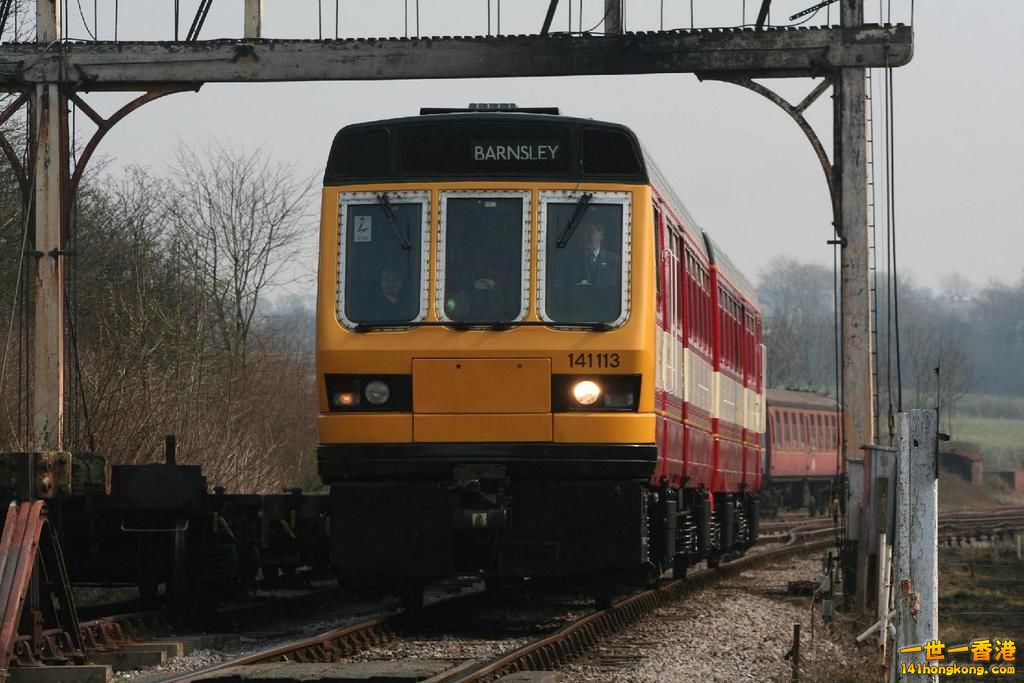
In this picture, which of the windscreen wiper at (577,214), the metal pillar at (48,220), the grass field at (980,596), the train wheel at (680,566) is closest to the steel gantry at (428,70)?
the metal pillar at (48,220)

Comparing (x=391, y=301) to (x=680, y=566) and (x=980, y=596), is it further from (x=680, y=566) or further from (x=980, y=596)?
(x=980, y=596)

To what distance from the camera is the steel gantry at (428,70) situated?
1641 centimetres

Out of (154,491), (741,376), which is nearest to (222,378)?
(741,376)

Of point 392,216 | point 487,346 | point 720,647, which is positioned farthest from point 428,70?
point 720,647

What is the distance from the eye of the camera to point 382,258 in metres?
11.1

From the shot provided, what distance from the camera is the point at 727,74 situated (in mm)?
16641

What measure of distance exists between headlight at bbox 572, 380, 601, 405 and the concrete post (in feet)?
11.6

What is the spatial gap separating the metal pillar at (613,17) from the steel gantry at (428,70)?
14 millimetres

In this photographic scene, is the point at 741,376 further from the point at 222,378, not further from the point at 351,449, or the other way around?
the point at 222,378

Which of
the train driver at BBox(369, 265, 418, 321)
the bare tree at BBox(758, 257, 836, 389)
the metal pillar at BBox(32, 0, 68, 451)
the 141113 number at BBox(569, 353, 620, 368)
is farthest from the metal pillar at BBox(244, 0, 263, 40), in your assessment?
the bare tree at BBox(758, 257, 836, 389)

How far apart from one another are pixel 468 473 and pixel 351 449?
751mm

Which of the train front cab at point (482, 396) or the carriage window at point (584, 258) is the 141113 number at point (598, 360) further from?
the carriage window at point (584, 258)

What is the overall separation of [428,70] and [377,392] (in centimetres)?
655

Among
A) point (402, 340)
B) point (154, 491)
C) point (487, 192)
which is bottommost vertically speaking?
point (154, 491)
